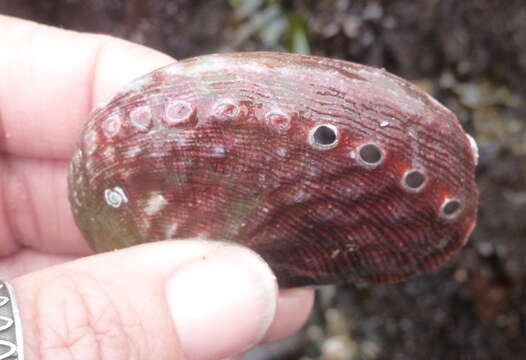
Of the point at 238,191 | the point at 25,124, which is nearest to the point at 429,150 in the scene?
the point at 238,191

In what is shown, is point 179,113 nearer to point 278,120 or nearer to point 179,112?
point 179,112

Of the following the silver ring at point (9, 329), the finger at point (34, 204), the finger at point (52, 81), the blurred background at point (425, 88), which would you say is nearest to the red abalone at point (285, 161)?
the silver ring at point (9, 329)

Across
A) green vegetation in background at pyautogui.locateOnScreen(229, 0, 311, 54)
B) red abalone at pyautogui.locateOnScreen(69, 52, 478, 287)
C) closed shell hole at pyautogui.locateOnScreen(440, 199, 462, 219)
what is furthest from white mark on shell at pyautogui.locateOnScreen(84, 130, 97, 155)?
green vegetation in background at pyautogui.locateOnScreen(229, 0, 311, 54)

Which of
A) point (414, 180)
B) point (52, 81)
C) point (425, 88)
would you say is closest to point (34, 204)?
point (52, 81)

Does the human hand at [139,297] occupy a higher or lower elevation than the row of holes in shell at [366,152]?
lower

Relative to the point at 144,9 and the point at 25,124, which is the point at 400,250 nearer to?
the point at 25,124

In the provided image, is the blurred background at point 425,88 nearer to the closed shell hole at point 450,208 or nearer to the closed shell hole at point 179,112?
the closed shell hole at point 450,208
